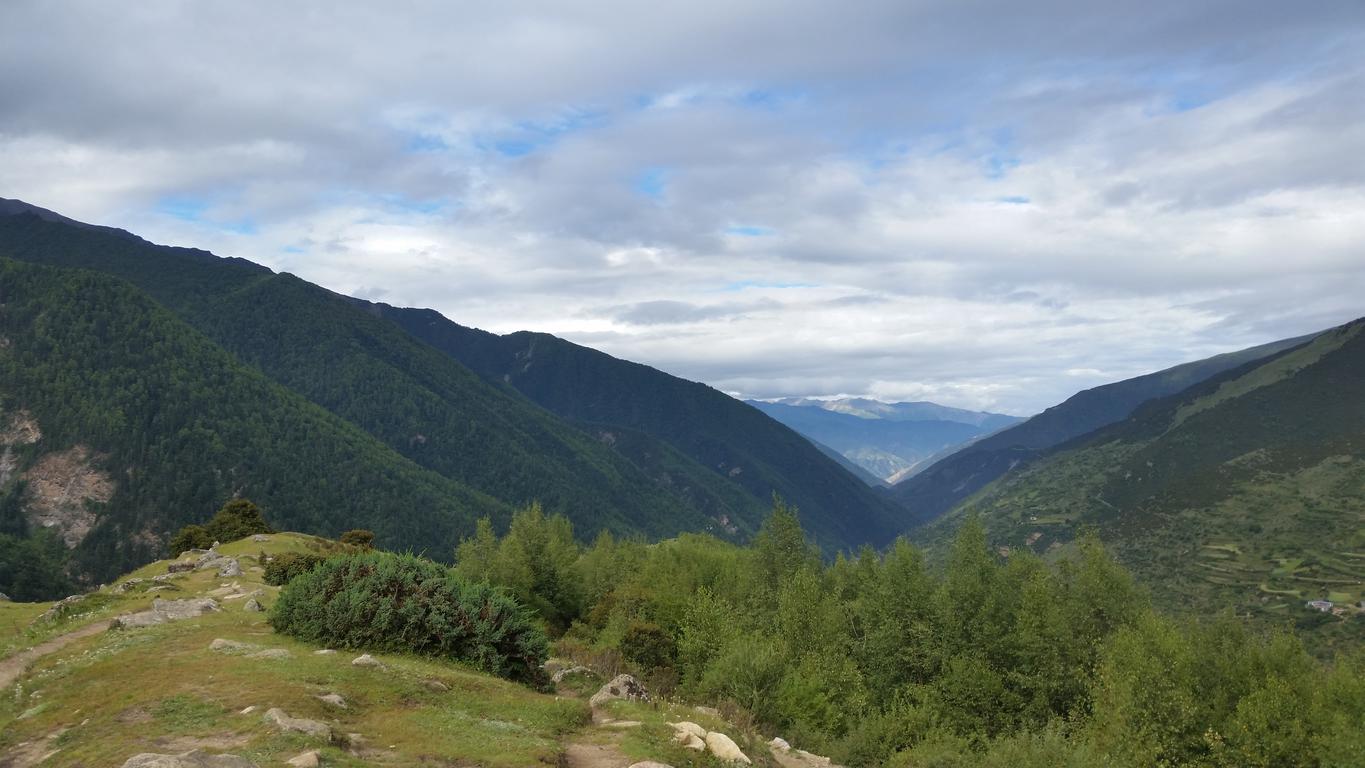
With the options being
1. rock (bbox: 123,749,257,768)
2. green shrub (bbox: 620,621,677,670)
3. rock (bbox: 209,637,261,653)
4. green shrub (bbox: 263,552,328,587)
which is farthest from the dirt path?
green shrub (bbox: 620,621,677,670)

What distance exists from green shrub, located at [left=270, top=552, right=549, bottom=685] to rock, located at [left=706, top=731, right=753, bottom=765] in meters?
13.9

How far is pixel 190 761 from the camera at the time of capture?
17.3 m

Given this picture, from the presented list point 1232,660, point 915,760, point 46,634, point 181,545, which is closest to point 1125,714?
point 1232,660

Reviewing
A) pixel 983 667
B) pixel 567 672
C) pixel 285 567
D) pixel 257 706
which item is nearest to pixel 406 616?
pixel 567 672

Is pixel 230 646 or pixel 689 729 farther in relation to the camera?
pixel 230 646

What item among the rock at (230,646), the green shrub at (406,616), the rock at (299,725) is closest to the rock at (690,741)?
the rock at (299,725)

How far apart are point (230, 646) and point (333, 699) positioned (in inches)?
399

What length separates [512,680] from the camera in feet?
119

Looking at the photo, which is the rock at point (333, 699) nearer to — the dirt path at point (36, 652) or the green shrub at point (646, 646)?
the dirt path at point (36, 652)

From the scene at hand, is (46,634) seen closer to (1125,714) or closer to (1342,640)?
(1125,714)

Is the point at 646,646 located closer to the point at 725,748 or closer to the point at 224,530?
the point at 725,748

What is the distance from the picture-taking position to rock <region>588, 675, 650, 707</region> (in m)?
32.4

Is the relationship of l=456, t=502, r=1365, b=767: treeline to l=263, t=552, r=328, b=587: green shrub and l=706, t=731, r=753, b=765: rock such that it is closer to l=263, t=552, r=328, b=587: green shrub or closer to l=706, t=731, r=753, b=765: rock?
l=263, t=552, r=328, b=587: green shrub

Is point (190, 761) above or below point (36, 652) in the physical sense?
above
